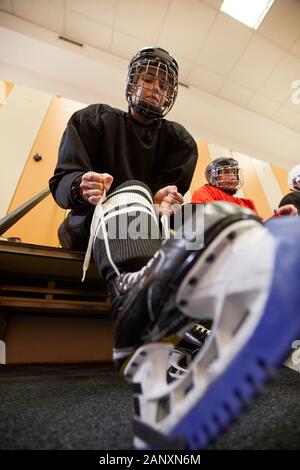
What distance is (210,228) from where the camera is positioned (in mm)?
251

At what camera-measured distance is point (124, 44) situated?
253cm

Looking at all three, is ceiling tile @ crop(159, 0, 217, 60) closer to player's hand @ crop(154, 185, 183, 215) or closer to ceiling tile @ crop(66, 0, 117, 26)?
ceiling tile @ crop(66, 0, 117, 26)

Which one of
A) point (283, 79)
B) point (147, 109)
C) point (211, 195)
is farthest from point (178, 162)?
point (283, 79)

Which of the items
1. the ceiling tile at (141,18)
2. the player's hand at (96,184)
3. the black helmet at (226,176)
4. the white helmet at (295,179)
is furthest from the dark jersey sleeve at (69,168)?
the ceiling tile at (141,18)

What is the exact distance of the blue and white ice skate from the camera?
0.19 meters

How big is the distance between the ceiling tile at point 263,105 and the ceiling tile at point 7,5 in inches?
112

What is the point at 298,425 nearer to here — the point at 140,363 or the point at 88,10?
the point at 140,363

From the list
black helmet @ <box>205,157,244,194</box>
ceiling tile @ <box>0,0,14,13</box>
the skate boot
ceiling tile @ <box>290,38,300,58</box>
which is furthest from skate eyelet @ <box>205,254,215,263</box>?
ceiling tile @ <box>0,0,14,13</box>

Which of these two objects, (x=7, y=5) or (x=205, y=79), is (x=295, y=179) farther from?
(x=7, y=5)

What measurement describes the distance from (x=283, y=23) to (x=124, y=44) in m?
1.60

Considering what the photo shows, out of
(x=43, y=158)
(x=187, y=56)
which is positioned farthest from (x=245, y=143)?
(x=43, y=158)

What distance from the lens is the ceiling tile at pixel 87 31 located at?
237 centimetres

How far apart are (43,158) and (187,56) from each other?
2.15 metres

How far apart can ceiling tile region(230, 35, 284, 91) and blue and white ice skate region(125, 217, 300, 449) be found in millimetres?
3160
